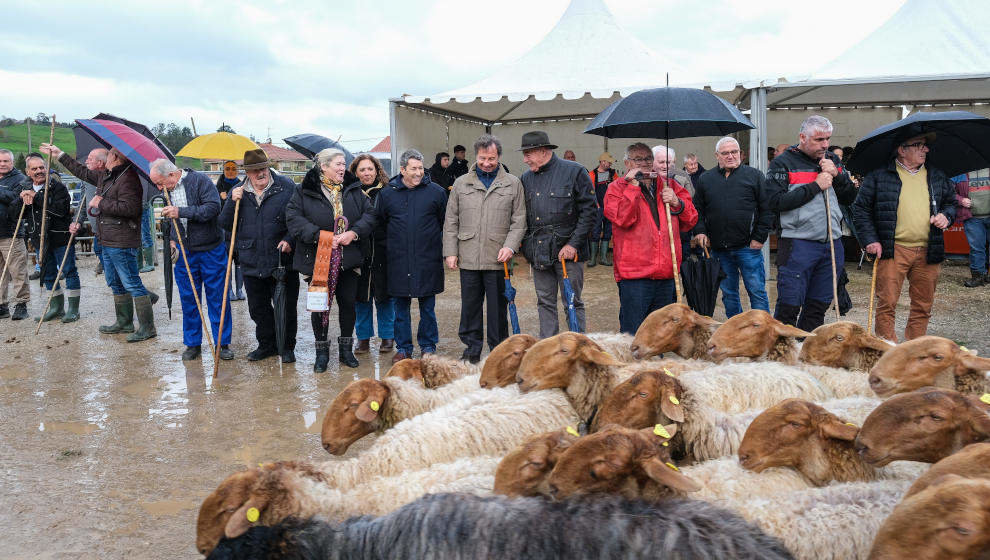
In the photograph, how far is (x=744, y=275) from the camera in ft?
22.1

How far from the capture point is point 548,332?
21.3ft

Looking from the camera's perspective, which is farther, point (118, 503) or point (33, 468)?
point (33, 468)

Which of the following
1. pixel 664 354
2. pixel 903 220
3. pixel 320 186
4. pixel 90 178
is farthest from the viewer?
pixel 90 178

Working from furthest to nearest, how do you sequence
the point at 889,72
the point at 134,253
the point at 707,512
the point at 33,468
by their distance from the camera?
the point at 889,72 < the point at 134,253 < the point at 33,468 < the point at 707,512

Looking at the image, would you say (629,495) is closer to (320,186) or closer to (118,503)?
(118,503)

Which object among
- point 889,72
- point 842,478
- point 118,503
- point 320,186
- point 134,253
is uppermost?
point 889,72

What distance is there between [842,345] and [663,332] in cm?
106

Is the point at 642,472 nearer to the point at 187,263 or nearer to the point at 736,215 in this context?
the point at 736,215

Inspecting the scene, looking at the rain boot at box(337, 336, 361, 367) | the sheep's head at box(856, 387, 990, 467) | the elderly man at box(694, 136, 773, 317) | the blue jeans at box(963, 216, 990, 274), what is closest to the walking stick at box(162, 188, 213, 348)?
the rain boot at box(337, 336, 361, 367)

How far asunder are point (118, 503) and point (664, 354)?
141 inches

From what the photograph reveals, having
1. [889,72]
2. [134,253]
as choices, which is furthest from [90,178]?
[889,72]

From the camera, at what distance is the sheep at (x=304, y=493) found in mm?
2764

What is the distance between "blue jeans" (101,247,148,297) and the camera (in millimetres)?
7820

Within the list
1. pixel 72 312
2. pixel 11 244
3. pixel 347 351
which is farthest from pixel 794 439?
pixel 11 244
